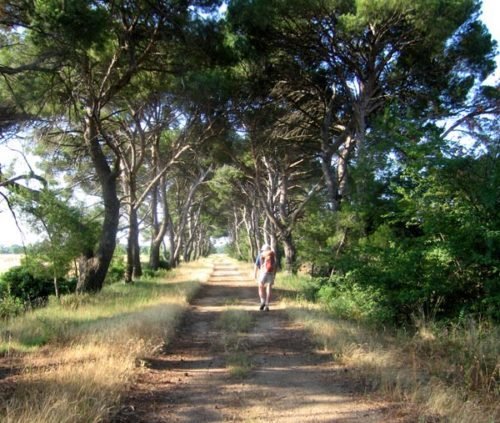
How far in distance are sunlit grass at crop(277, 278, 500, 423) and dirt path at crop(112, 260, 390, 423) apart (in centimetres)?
33

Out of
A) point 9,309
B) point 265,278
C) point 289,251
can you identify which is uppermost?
point 289,251

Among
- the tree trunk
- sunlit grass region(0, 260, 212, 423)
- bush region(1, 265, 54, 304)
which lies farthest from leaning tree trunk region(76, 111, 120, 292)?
the tree trunk

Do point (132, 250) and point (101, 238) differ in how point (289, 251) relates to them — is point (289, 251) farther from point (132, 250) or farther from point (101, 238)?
point (101, 238)

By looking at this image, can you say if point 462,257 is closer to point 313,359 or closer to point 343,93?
point 313,359

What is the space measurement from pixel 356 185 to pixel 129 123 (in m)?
11.0

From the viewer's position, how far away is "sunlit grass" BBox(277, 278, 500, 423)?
15.8ft

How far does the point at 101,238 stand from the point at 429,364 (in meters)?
10.8

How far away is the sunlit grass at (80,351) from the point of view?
14.5 ft

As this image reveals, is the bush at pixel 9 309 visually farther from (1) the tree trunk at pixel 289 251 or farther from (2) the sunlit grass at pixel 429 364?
(1) the tree trunk at pixel 289 251

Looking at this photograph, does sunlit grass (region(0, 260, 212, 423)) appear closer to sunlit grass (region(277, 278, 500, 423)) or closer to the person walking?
the person walking

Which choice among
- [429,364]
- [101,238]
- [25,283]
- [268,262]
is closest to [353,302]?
[268,262]

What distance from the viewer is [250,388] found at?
584 cm

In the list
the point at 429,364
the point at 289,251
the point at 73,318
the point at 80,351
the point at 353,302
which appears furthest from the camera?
the point at 289,251

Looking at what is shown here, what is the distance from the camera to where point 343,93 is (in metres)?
16.1
